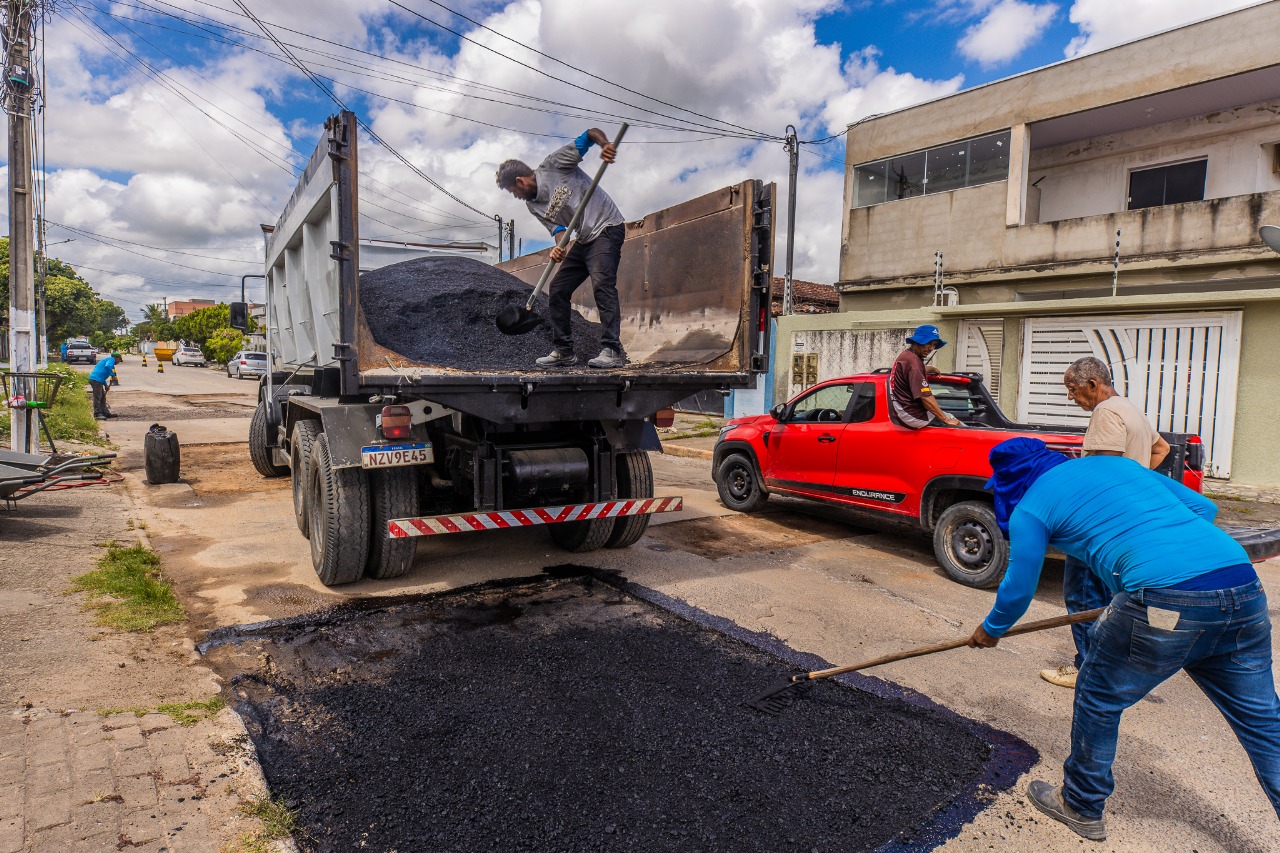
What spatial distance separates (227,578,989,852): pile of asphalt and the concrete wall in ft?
51.9

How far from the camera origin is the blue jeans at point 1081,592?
283cm

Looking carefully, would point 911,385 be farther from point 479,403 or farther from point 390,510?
point 390,510

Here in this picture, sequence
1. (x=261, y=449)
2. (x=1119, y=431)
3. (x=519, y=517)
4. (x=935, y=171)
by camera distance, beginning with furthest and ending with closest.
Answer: (x=935, y=171) < (x=261, y=449) < (x=519, y=517) < (x=1119, y=431)

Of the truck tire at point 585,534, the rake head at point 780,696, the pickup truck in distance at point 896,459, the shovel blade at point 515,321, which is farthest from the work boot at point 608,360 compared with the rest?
the rake head at point 780,696

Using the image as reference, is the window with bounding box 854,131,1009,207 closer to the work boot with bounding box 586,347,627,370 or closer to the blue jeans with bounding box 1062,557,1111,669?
the work boot with bounding box 586,347,627,370

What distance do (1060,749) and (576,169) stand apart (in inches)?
189

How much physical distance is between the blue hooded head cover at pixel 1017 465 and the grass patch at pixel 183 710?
3200mm

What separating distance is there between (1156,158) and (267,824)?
61.2ft

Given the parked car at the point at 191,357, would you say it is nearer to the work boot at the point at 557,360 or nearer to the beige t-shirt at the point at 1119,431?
the work boot at the point at 557,360

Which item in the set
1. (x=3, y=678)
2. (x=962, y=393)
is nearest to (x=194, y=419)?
(x=3, y=678)

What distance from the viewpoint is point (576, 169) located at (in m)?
5.77

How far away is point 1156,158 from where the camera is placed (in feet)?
50.1

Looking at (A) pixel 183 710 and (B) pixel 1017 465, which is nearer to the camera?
(B) pixel 1017 465

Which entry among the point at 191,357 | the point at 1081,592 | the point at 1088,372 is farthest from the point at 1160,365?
the point at 191,357
